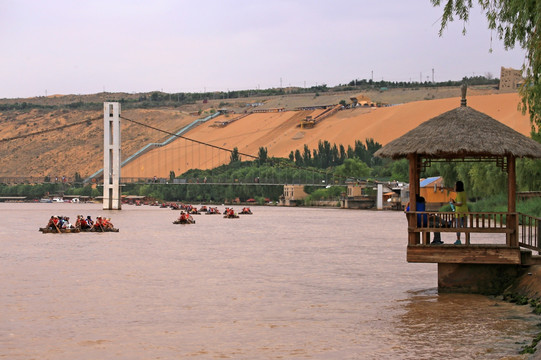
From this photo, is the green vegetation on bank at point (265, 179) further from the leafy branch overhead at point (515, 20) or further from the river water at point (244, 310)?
the leafy branch overhead at point (515, 20)

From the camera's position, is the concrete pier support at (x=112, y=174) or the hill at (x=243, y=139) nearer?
the concrete pier support at (x=112, y=174)

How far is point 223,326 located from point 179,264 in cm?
1420

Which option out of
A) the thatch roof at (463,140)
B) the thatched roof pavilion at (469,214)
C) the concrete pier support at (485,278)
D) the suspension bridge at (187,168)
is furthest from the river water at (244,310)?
the suspension bridge at (187,168)

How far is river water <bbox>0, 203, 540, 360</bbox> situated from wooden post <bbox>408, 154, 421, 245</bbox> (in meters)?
1.43

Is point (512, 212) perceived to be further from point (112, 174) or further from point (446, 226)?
point (112, 174)

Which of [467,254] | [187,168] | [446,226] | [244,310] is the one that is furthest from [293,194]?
[467,254]

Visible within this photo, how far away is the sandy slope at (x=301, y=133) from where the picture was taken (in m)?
164

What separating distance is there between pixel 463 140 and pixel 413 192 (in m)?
1.56

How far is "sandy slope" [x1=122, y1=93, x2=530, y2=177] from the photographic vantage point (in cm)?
16362

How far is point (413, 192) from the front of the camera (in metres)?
19.7

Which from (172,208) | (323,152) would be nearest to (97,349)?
(172,208)

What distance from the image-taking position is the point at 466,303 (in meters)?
19.1

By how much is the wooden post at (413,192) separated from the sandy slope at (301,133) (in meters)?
133

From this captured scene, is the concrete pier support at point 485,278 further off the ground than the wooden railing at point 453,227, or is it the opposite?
the wooden railing at point 453,227
